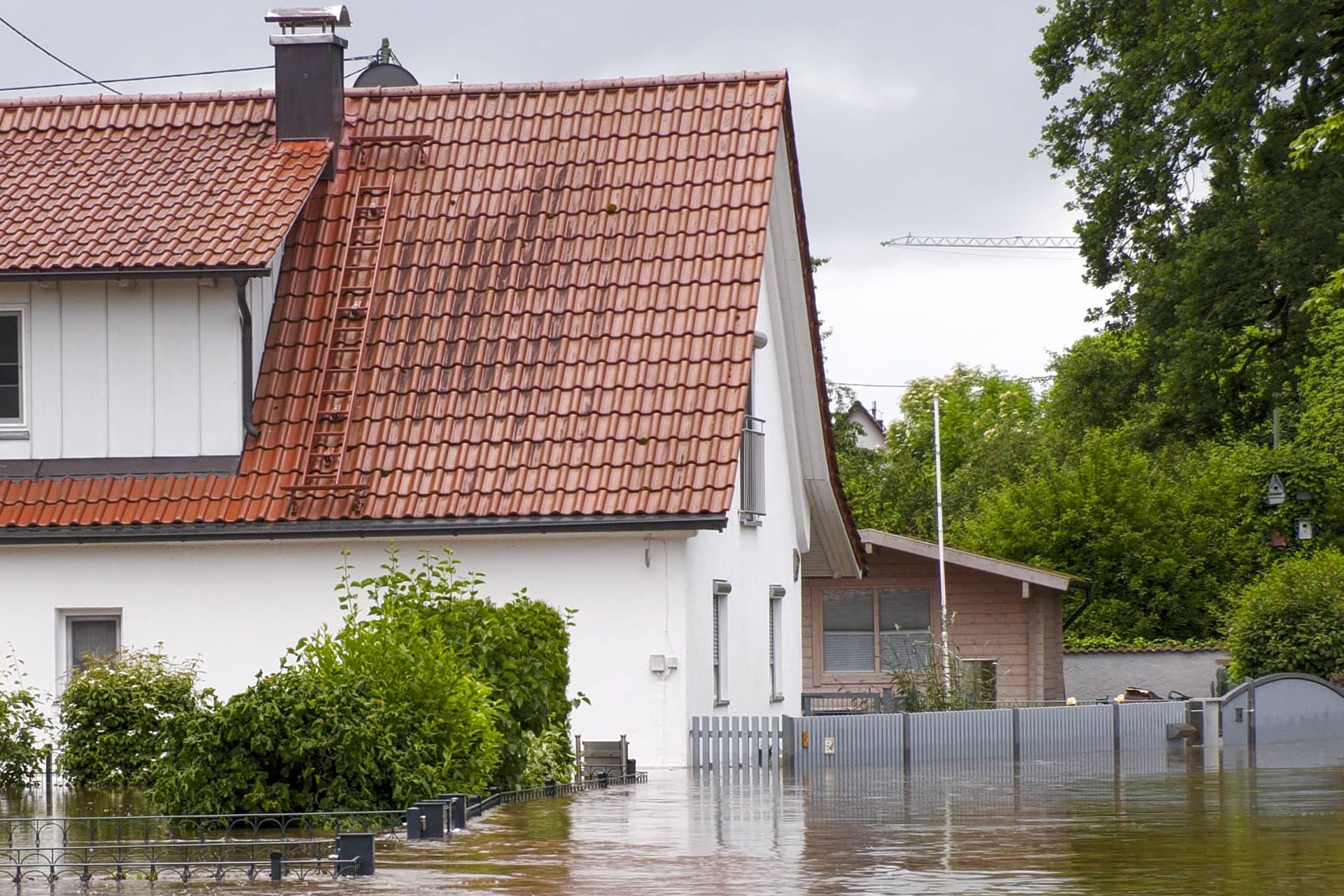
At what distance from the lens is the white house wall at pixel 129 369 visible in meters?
24.5

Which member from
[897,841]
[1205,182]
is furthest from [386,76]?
[897,841]

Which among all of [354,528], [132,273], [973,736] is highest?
[132,273]

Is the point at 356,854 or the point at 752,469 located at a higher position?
the point at 752,469

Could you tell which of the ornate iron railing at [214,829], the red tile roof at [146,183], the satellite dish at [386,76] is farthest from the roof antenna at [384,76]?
the ornate iron railing at [214,829]

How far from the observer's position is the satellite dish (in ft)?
118

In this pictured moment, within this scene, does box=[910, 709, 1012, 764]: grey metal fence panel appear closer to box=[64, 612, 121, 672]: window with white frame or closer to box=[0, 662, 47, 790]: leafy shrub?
box=[64, 612, 121, 672]: window with white frame

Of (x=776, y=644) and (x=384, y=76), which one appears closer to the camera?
(x=776, y=644)

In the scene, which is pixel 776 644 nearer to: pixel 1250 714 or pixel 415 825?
pixel 1250 714

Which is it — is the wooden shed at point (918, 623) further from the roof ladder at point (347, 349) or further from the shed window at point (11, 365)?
the shed window at point (11, 365)

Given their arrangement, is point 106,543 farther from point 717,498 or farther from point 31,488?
point 717,498

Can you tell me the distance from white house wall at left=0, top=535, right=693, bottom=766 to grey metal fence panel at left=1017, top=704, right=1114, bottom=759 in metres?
5.85

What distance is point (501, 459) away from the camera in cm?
2359

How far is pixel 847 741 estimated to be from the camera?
25.0 metres

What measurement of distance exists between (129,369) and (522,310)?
4550 mm
